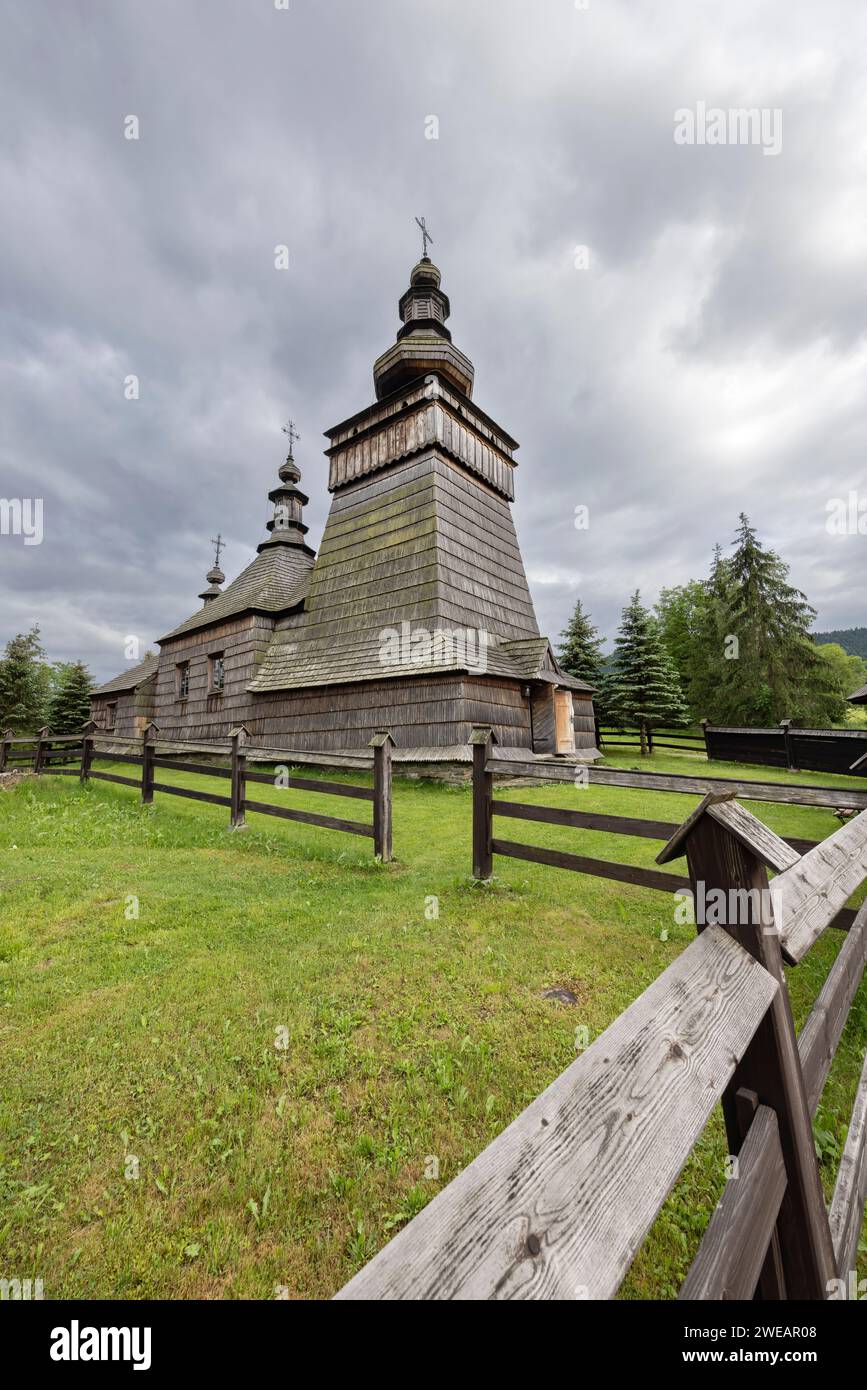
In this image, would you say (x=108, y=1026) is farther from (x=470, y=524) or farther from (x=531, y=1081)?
(x=470, y=524)

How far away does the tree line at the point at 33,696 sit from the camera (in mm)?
32094

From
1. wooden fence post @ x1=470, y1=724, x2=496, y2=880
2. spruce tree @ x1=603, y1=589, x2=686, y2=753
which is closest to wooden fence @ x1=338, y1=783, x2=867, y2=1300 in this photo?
wooden fence post @ x1=470, y1=724, x2=496, y2=880

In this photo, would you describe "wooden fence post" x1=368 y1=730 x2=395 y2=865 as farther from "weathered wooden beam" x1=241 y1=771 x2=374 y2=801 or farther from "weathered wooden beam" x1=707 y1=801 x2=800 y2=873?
"weathered wooden beam" x1=707 y1=801 x2=800 y2=873

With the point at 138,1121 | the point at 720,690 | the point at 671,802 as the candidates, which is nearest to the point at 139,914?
the point at 138,1121

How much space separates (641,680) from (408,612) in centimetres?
1395

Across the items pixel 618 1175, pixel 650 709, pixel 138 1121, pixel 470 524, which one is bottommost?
pixel 138 1121

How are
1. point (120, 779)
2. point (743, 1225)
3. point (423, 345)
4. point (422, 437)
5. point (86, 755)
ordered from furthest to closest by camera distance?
point (423, 345) → point (422, 437) → point (86, 755) → point (120, 779) → point (743, 1225)

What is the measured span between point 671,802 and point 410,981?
8.49 m

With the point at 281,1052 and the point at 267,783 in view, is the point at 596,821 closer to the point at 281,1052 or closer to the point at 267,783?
the point at 281,1052

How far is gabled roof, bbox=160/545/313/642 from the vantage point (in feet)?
62.2

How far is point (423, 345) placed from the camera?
57.1 ft

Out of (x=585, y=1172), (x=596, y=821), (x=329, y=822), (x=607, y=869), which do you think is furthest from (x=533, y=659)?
(x=585, y=1172)

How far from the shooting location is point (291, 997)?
3.44 m

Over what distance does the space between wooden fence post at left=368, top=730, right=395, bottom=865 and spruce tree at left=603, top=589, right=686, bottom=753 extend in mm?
19280
